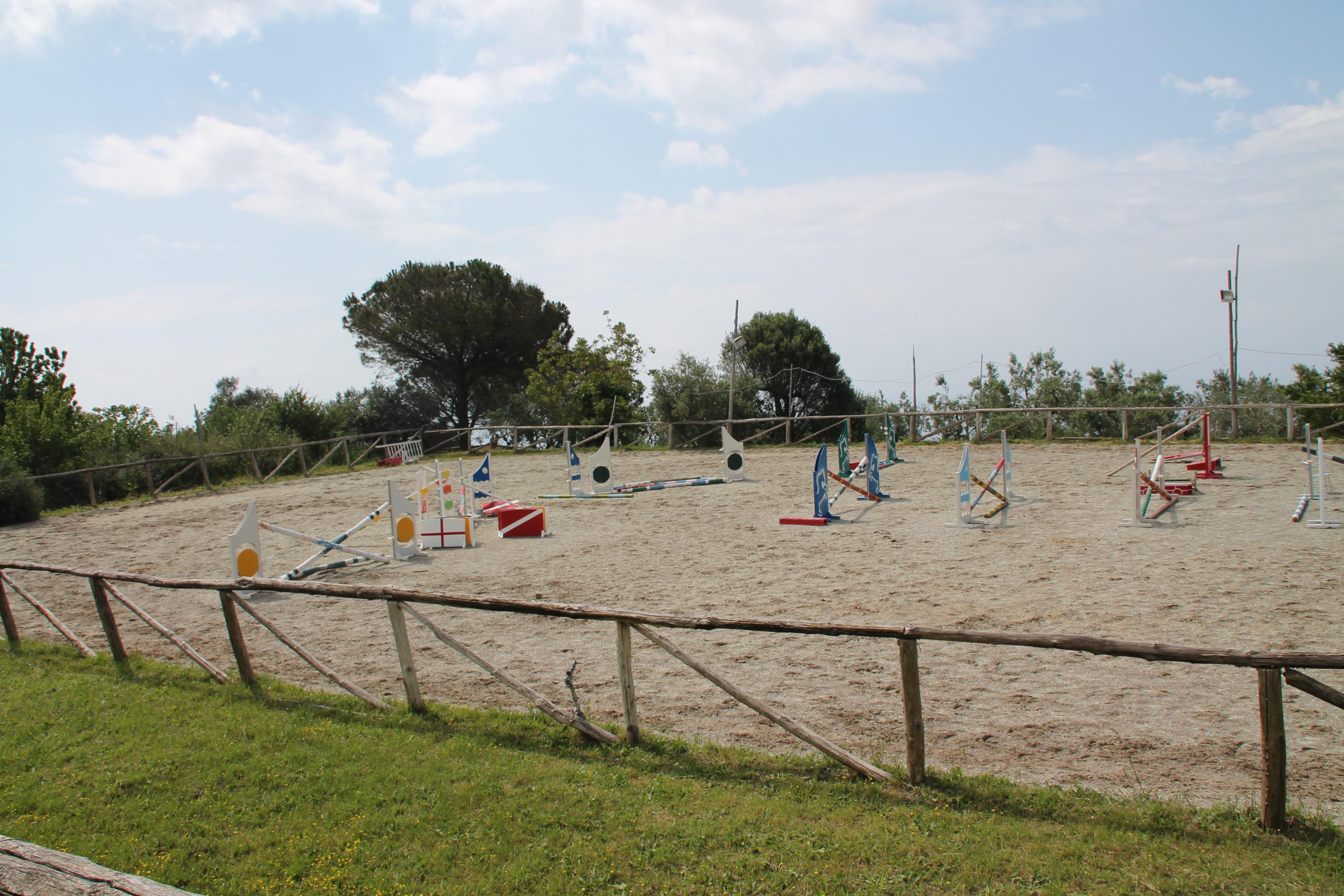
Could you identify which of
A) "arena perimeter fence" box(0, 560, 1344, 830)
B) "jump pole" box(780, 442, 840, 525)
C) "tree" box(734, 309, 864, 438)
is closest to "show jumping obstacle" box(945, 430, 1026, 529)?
"jump pole" box(780, 442, 840, 525)

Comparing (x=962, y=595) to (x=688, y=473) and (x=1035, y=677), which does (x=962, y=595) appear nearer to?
(x=1035, y=677)

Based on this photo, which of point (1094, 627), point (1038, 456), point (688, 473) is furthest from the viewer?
point (688, 473)

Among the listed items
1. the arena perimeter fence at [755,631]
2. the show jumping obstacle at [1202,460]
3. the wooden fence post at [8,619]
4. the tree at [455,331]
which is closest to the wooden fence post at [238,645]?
the arena perimeter fence at [755,631]

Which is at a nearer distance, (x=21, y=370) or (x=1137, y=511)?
(x=1137, y=511)

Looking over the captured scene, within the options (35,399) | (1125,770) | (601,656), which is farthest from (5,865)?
(35,399)

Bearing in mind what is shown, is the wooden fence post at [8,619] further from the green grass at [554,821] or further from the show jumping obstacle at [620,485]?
the show jumping obstacle at [620,485]

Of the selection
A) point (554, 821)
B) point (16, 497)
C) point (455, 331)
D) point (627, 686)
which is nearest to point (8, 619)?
point (627, 686)

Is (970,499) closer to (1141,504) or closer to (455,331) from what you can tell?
(1141,504)

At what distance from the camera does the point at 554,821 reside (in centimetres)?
359

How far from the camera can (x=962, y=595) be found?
7.49 m

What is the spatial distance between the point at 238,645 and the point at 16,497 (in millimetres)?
14343

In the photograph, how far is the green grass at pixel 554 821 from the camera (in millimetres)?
3062

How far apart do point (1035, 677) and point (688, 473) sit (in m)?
14.1

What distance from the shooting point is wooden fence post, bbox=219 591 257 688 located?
18.9 ft
